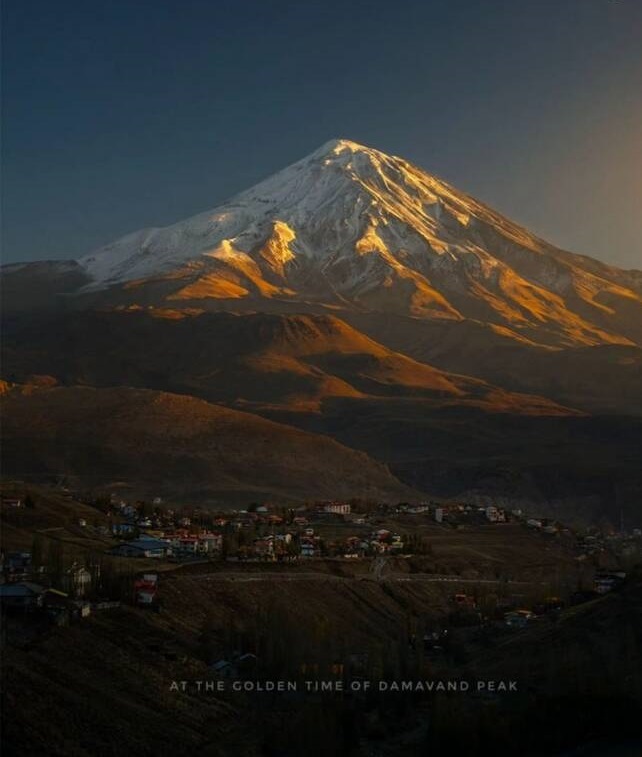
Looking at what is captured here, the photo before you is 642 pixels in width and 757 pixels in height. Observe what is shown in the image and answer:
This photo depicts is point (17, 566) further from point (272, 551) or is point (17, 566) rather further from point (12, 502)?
point (12, 502)

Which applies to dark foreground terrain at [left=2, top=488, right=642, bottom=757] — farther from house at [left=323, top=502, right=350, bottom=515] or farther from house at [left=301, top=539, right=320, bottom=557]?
house at [left=323, top=502, right=350, bottom=515]

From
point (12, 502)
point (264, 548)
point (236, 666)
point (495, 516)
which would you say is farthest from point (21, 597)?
point (495, 516)

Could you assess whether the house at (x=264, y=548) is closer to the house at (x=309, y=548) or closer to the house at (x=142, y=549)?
the house at (x=309, y=548)

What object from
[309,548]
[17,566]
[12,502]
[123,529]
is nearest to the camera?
[17,566]

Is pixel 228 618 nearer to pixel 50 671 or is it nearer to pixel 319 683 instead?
pixel 319 683

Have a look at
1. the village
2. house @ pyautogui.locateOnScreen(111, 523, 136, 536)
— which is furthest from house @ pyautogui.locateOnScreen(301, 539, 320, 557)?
house @ pyautogui.locateOnScreen(111, 523, 136, 536)
